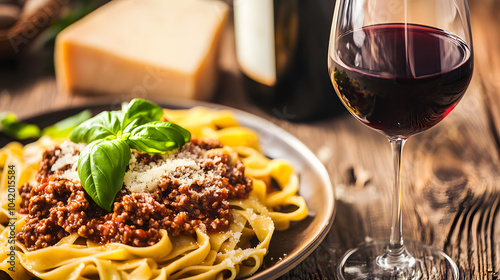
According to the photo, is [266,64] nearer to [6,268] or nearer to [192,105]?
[192,105]

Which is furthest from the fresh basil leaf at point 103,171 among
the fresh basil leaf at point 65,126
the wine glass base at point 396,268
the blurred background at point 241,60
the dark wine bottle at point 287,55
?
the dark wine bottle at point 287,55

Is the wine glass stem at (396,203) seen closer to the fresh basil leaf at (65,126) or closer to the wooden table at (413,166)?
the wooden table at (413,166)

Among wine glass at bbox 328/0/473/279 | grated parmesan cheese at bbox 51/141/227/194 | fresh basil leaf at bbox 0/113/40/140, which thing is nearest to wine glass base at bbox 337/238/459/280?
wine glass at bbox 328/0/473/279

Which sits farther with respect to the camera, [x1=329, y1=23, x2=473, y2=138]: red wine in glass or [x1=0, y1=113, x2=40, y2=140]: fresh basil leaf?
[x1=0, y1=113, x2=40, y2=140]: fresh basil leaf

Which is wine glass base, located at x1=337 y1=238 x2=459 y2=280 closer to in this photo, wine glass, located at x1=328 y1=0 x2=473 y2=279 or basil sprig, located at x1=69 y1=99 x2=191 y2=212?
wine glass, located at x1=328 y1=0 x2=473 y2=279

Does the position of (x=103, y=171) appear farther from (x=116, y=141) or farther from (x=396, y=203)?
(x=396, y=203)

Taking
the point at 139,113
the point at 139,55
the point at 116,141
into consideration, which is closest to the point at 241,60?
the point at 139,55

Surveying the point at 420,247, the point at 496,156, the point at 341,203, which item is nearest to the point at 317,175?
the point at 341,203
